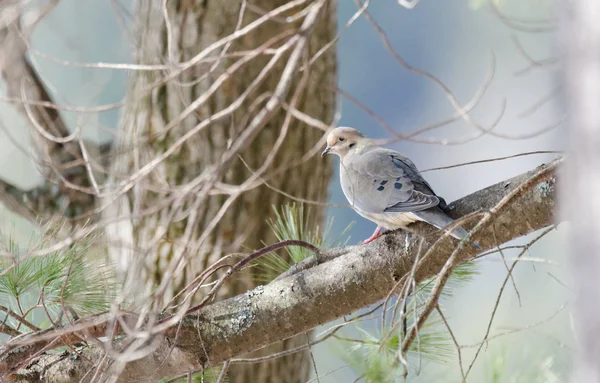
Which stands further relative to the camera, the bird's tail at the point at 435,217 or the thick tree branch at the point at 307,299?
the bird's tail at the point at 435,217

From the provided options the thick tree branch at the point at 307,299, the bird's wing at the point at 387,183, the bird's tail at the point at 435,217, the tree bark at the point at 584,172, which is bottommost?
the thick tree branch at the point at 307,299

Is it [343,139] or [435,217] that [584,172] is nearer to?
[435,217]

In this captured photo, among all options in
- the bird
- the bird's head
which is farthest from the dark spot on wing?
the bird's head

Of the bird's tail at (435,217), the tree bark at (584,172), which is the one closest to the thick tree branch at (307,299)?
the bird's tail at (435,217)

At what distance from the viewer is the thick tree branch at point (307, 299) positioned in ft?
3.40

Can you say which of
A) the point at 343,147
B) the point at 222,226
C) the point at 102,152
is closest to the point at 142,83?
the point at 102,152

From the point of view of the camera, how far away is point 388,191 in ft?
4.68

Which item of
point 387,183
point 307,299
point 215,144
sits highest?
point 215,144

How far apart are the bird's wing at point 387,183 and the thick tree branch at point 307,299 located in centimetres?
12

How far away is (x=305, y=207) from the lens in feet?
6.64

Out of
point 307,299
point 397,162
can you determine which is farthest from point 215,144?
point 307,299

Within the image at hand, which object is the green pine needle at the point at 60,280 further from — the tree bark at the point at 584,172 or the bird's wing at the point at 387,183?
the tree bark at the point at 584,172

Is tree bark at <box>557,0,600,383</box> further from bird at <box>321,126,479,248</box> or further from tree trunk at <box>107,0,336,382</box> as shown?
tree trunk at <box>107,0,336,382</box>

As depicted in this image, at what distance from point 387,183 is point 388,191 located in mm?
38
